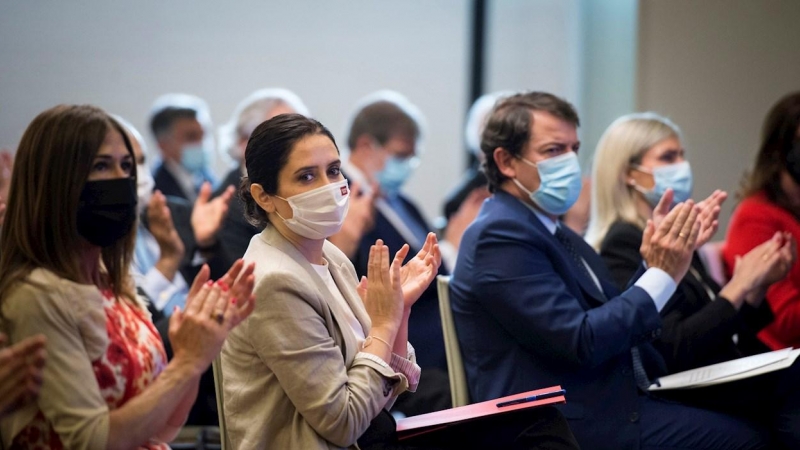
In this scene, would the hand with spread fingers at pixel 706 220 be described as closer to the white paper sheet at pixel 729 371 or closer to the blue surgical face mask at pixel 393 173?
the white paper sheet at pixel 729 371

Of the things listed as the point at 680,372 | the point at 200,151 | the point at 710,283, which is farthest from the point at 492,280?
the point at 200,151

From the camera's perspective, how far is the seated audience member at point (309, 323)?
6.49ft

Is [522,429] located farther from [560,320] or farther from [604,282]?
[604,282]

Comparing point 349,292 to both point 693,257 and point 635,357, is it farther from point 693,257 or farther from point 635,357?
point 693,257

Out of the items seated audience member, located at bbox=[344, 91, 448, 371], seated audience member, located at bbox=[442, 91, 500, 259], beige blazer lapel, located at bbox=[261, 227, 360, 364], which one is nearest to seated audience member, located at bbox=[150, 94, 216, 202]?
seated audience member, located at bbox=[344, 91, 448, 371]

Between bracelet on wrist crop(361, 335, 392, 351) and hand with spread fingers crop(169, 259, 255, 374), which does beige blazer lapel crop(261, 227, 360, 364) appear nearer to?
bracelet on wrist crop(361, 335, 392, 351)

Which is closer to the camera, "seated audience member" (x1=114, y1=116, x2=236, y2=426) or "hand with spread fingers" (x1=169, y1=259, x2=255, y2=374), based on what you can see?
"hand with spread fingers" (x1=169, y1=259, x2=255, y2=374)

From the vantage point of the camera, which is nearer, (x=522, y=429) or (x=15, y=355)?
(x=15, y=355)

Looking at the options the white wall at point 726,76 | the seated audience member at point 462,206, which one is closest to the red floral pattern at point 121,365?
the seated audience member at point 462,206

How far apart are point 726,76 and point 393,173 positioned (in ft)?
6.13

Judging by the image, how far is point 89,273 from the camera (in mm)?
2049

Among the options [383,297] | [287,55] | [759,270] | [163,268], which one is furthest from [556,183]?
[287,55]

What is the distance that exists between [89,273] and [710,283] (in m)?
2.11

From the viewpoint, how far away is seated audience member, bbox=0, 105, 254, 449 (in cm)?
180
